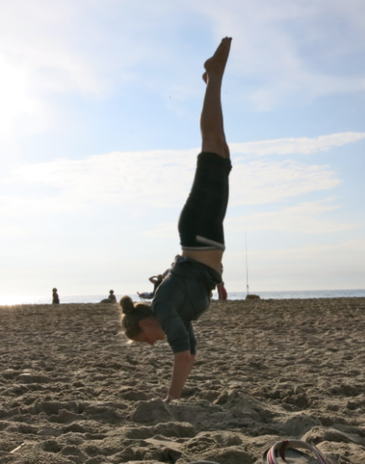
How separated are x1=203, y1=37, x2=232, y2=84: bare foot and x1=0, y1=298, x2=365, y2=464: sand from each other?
2556mm

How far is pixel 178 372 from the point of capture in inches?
150

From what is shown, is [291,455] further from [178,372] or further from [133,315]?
[133,315]

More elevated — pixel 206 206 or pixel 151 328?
pixel 206 206

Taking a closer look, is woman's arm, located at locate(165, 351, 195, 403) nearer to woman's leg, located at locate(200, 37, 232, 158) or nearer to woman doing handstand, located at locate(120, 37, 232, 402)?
woman doing handstand, located at locate(120, 37, 232, 402)

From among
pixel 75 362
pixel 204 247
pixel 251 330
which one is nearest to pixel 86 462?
pixel 204 247

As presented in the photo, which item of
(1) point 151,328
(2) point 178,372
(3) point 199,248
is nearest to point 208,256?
(3) point 199,248

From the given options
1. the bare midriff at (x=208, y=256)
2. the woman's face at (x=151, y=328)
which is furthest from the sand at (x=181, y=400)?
the bare midriff at (x=208, y=256)

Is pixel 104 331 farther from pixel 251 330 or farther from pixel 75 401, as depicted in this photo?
pixel 75 401

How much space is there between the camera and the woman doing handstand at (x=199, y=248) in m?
3.69

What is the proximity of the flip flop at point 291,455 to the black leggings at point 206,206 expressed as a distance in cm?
167

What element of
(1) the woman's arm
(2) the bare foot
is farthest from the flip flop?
(2) the bare foot

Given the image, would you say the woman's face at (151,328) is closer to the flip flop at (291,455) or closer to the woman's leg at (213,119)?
the woman's leg at (213,119)

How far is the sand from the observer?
8.66 feet

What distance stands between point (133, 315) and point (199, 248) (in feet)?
2.78
